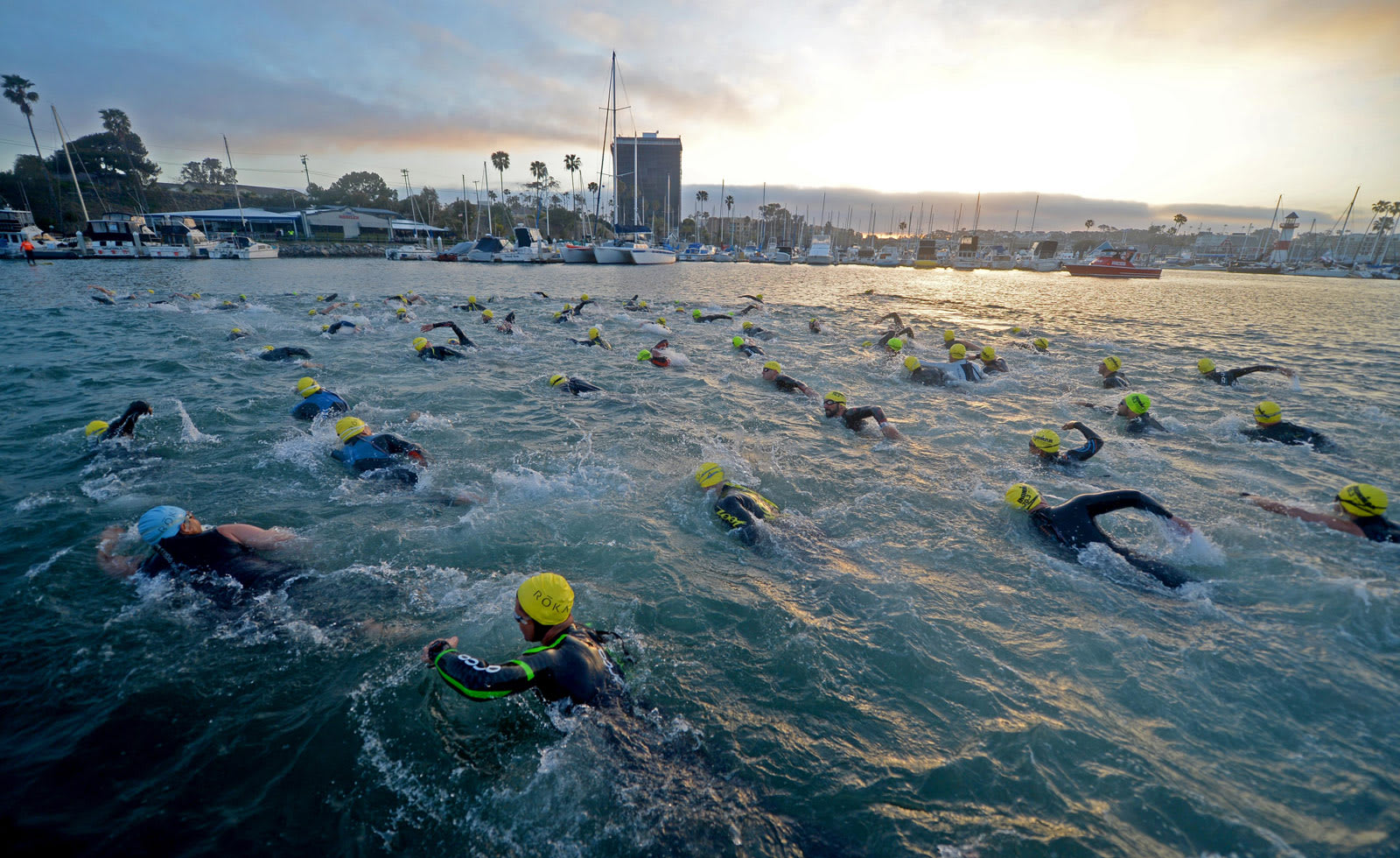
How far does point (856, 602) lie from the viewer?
546 cm

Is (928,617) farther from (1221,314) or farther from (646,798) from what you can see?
(1221,314)

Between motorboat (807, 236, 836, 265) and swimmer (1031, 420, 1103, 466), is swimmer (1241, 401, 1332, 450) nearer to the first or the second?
swimmer (1031, 420, 1103, 466)

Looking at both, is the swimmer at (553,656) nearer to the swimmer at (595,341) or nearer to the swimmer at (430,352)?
the swimmer at (430,352)

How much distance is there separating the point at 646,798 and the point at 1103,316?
119 feet

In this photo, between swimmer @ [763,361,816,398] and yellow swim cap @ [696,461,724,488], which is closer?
yellow swim cap @ [696,461,724,488]

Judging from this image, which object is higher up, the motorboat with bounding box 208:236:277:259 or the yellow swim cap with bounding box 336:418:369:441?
the motorboat with bounding box 208:236:277:259

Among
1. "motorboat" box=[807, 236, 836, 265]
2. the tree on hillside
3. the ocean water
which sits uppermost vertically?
the tree on hillside

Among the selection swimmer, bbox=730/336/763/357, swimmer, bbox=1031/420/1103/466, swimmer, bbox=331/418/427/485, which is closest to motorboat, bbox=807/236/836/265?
swimmer, bbox=730/336/763/357

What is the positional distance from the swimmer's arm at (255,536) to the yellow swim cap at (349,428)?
206 centimetres

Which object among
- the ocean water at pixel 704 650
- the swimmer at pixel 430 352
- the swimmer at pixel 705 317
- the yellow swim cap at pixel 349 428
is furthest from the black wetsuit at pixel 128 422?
the swimmer at pixel 705 317

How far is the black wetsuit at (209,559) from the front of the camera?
196 inches

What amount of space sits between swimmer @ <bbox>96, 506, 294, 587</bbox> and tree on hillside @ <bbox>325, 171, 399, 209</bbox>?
117 m

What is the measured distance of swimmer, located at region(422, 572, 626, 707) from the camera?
353 cm

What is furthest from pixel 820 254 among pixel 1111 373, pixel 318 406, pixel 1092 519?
pixel 1092 519
